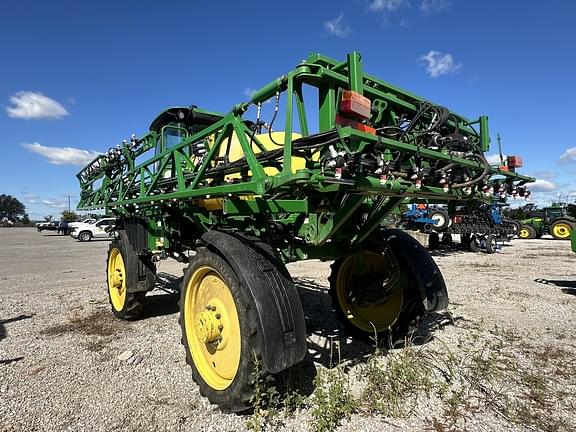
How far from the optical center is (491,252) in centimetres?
1483

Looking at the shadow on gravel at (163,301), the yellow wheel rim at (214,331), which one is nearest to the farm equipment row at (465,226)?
the shadow on gravel at (163,301)

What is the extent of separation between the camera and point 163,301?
20.2 feet

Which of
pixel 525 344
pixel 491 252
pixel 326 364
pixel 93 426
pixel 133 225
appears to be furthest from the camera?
pixel 491 252

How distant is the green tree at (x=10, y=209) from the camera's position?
10475cm

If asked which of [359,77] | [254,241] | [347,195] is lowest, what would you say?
[254,241]

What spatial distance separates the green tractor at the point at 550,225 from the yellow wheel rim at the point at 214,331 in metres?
26.5

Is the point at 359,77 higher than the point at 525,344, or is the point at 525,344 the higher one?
the point at 359,77

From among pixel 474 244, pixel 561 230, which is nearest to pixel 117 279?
pixel 474 244

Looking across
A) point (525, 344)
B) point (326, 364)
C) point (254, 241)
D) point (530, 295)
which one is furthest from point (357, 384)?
point (530, 295)

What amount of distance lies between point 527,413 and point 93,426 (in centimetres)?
301

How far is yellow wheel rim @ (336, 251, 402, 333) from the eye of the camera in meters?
3.96

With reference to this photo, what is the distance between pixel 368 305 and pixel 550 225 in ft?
88.1

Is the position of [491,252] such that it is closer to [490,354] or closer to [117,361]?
[490,354]

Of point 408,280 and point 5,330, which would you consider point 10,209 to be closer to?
point 5,330
